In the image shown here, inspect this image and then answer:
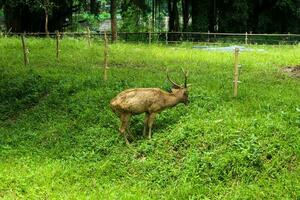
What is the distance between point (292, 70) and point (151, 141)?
9.45 metres

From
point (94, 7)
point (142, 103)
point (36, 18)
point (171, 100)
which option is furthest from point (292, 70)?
point (94, 7)

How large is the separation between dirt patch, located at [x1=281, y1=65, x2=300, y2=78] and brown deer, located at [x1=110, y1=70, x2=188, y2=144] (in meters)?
7.74

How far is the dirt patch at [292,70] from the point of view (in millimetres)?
18156

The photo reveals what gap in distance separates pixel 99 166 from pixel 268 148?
362 cm

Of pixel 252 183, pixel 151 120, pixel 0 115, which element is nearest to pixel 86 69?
pixel 0 115

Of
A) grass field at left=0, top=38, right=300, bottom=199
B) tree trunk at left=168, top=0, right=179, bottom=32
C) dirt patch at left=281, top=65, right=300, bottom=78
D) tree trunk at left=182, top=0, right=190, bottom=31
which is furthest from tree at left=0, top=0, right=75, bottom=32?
dirt patch at left=281, top=65, right=300, bottom=78

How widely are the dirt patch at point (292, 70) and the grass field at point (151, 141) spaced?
716mm

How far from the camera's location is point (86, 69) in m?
18.8

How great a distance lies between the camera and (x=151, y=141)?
11.5 meters

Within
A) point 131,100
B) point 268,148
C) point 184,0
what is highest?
point 184,0

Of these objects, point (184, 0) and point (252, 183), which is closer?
point (252, 183)

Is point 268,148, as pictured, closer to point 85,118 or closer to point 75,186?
point 75,186

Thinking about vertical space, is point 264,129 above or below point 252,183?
above

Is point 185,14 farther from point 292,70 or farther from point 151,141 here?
point 151,141
